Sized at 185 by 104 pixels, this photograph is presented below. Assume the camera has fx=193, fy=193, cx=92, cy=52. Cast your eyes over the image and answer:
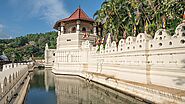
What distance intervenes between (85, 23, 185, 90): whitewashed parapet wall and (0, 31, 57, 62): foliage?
57316mm

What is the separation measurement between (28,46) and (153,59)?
88269 mm

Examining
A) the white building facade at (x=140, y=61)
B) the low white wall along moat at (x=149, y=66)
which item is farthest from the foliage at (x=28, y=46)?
the low white wall along moat at (x=149, y=66)

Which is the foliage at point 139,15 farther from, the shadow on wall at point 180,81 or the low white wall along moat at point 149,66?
the shadow on wall at point 180,81

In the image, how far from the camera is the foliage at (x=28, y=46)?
80381 mm

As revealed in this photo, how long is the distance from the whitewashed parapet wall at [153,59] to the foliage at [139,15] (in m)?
3.37

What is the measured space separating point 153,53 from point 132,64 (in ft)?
10.0

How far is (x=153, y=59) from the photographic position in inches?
555

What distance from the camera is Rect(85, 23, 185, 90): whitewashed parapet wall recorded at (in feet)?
38.3

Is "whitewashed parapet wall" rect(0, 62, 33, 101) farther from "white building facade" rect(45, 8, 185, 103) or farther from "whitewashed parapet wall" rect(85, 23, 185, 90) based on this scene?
"whitewashed parapet wall" rect(85, 23, 185, 90)

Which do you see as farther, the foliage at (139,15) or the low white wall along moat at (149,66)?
the foliage at (139,15)

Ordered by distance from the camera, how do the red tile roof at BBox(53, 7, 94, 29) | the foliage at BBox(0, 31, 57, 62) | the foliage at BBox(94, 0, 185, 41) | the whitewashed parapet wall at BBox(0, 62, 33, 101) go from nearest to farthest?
the whitewashed parapet wall at BBox(0, 62, 33, 101) < the foliage at BBox(94, 0, 185, 41) < the red tile roof at BBox(53, 7, 94, 29) < the foliage at BBox(0, 31, 57, 62)

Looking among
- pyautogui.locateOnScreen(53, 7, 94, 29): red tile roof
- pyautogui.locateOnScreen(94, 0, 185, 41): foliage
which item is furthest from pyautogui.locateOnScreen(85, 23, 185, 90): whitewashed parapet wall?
pyautogui.locateOnScreen(53, 7, 94, 29): red tile roof

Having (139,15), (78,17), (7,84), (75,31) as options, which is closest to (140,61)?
(139,15)

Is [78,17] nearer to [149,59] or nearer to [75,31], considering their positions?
[75,31]
